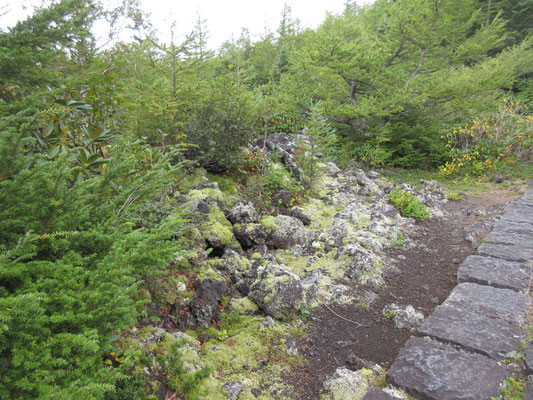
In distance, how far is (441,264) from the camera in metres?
4.48

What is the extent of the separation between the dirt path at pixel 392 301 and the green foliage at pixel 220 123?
3.31 meters

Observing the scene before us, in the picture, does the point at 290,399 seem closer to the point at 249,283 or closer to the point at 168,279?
the point at 249,283

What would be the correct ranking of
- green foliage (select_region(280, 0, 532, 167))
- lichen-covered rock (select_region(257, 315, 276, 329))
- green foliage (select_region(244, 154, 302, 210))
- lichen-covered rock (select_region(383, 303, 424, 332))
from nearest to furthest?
lichen-covered rock (select_region(257, 315, 276, 329)), lichen-covered rock (select_region(383, 303, 424, 332)), green foliage (select_region(244, 154, 302, 210)), green foliage (select_region(280, 0, 532, 167))

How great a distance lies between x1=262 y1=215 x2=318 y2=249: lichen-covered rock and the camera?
4.46m

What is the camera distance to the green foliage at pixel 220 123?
17.5 ft

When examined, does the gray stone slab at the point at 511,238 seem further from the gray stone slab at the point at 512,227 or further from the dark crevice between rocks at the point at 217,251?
the dark crevice between rocks at the point at 217,251

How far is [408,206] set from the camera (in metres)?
6.02

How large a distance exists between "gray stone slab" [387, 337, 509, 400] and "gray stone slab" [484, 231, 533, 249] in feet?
9.46

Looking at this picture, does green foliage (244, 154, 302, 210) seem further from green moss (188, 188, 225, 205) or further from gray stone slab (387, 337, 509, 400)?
gray stone slab (387, 337, 509, 400)

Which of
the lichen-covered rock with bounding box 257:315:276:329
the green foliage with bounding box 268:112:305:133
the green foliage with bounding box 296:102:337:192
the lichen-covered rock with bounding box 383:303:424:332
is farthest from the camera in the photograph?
the green foliage with bounding box 268:112:305:133

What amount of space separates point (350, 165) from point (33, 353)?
29.5 feet

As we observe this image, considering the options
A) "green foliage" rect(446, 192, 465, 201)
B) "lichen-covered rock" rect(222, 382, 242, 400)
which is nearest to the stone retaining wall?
"lichen-covered rock" rect(222, 382, 242, 400)

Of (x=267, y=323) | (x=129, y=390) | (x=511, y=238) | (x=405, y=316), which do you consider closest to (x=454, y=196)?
(x=511, y=238)

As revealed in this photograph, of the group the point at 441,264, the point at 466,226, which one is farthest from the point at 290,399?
the point at 466,226
